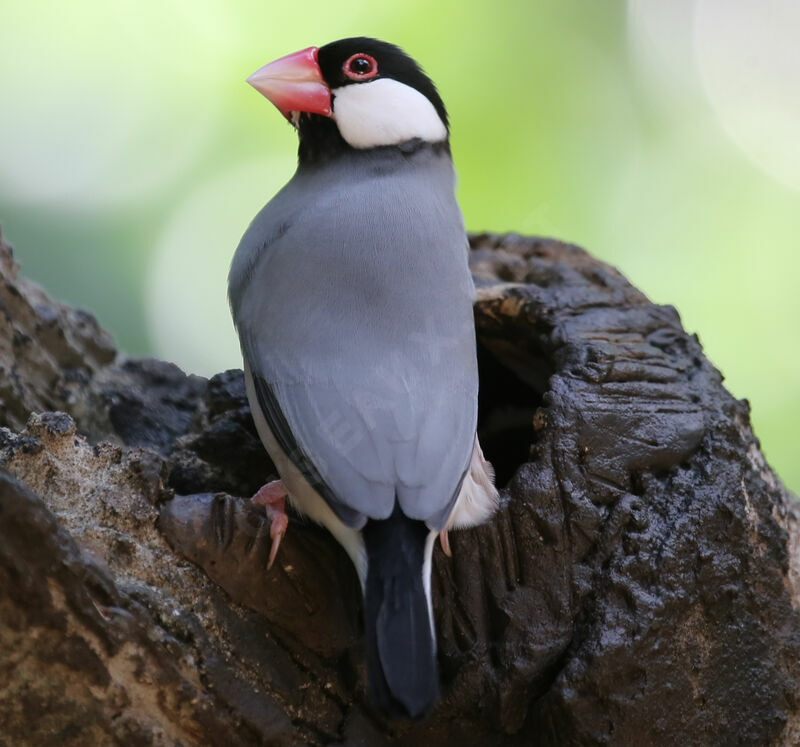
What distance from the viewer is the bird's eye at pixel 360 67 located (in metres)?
3.09

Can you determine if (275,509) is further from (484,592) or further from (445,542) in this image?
(484,592)

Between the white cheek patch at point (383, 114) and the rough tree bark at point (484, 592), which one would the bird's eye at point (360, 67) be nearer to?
the white cheek patch at point (383, 114)

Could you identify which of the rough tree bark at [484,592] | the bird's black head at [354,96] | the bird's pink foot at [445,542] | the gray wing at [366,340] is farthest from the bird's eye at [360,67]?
the bird's pink foot at [445,542]

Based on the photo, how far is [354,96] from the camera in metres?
3.04

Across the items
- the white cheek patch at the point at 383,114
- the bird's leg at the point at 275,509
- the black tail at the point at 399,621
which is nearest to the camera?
the black tail at the point at 399,621

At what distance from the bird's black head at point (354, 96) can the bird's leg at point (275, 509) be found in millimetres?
1161

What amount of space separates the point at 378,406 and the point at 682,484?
852 mm

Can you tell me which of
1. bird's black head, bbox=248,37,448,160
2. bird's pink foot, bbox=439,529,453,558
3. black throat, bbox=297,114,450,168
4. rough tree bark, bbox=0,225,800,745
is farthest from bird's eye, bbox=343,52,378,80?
bird's pink foot, bbox=439,529,453,558

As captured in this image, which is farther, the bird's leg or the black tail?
the bird's leg

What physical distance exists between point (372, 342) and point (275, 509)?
46 cm

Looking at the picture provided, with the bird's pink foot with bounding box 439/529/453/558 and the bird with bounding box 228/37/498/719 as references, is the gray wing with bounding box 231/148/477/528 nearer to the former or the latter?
the bird with bounding box 228/37/498/719

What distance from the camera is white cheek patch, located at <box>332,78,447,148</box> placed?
9.78 feet

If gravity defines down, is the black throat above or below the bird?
above

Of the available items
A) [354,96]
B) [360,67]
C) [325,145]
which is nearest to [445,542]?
[325,145]
